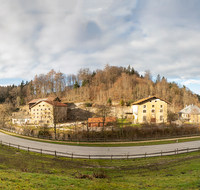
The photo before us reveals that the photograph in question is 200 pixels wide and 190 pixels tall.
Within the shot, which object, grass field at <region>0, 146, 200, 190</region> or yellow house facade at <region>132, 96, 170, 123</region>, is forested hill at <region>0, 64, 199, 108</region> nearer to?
yellow house facade at <region>132, 96, 170, 123</region>

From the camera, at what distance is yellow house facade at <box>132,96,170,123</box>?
1727 inches

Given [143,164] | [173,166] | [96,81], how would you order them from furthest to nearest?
[96,81] < [143,164] < [173,166]

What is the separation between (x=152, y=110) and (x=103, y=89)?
123 ft

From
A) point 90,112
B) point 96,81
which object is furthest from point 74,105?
point 96,81

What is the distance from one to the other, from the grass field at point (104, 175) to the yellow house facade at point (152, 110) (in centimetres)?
2515

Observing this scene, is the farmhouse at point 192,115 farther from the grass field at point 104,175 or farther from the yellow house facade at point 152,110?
the grass field at point 104,175

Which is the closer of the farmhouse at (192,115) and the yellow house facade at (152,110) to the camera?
the yellow house facade at (152,110)

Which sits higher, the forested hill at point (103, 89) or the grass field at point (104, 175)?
the forested hill at point (103, 89)

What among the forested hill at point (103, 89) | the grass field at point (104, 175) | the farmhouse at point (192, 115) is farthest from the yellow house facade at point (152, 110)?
the grass field at point (104, 175)

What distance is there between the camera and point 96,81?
82.7m

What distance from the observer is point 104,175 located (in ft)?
42.1

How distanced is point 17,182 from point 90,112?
171 ft

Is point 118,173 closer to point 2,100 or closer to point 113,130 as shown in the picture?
point 113,130

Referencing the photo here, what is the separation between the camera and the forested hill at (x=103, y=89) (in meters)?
68.8
